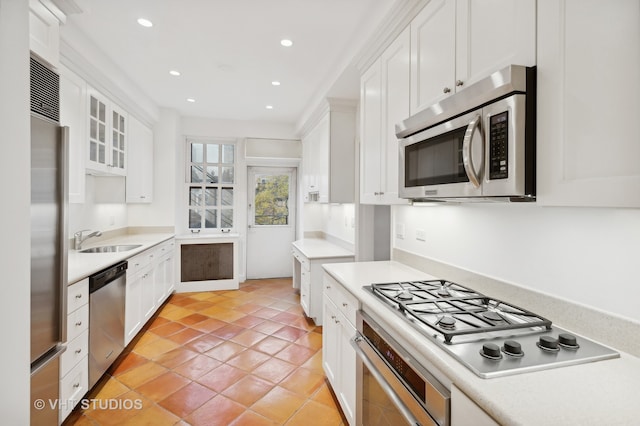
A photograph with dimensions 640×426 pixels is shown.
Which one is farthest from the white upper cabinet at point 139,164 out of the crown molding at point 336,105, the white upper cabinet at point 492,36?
the white upper cabinet at point 492,36

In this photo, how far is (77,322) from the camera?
81.6 inches

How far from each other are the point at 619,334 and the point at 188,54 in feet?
11.6

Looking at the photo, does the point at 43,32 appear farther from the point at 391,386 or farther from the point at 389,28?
the point at 391,386

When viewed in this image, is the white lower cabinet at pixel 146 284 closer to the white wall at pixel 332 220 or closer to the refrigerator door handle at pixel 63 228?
the refrigerator door handle at pixel 63 228

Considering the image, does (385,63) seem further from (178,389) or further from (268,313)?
(268,313)

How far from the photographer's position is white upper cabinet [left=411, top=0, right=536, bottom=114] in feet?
3.43

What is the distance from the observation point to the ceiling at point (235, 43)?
7.36ft

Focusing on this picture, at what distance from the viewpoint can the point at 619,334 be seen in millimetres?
1027

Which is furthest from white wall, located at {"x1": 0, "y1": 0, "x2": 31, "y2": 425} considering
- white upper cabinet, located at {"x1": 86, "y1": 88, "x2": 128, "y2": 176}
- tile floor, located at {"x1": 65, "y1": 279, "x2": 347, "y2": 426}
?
white upper cabinet, located at {"x1": 86, "y1": 88, "x2": 128, "y2": 176}

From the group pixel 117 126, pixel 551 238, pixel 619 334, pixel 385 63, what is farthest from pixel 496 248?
pixel 117 126

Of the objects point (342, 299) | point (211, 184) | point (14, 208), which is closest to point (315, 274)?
point (342, 299)

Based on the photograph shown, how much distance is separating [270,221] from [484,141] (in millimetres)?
4883

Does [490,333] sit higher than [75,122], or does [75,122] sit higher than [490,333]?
[75,122]

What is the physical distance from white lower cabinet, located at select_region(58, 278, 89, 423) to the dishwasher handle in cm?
7
